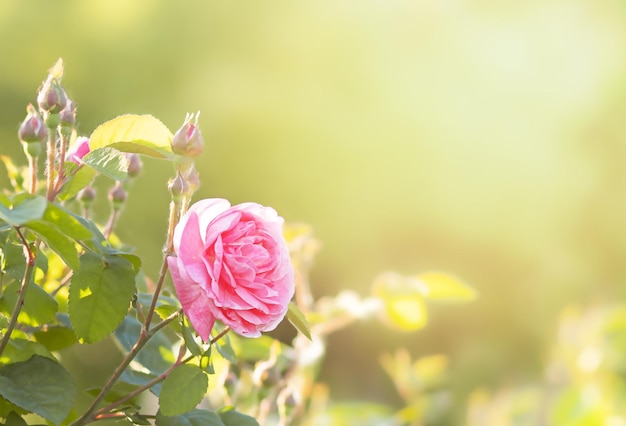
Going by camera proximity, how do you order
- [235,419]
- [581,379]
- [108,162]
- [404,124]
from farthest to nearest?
[404,124] < [581,379] < [235,419] < [108,162]

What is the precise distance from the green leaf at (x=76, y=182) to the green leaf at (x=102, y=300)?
5 cm

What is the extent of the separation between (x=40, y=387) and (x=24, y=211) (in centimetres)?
18

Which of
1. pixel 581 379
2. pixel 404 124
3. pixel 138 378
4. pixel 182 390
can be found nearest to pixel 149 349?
pixel 138 378

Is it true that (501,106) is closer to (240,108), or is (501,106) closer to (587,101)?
(587,101)

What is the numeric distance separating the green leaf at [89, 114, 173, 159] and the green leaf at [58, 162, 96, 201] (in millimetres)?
24

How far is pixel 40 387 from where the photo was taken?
567mm

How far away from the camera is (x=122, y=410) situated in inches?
25.0

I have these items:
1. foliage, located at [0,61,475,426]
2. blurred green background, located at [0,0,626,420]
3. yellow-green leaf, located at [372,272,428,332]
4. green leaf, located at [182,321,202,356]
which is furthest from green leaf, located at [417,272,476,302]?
blurred green background, located at [0,0,626,420]

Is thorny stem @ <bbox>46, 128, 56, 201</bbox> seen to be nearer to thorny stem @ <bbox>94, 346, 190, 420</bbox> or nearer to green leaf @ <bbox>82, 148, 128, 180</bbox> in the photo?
green leaf @ <bbox>82, 148, 128, 180</bbox>

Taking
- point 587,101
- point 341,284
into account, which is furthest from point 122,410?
point 587,101

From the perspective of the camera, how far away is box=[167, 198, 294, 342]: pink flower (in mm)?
533

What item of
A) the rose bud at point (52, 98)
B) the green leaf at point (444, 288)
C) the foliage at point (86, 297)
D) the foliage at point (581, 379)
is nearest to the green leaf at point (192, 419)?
the foliage at point (86, 297)

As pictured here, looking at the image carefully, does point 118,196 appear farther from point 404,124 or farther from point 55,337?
point 404,124

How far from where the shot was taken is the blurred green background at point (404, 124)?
2.97 meters
